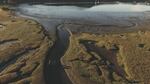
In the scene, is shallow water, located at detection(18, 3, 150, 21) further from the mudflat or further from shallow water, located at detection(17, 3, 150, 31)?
the mudflat

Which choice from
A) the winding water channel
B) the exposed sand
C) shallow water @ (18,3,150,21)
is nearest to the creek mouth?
the winding water channel

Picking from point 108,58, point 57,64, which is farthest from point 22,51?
point 108,58

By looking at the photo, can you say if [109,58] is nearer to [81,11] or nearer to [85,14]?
[85,14]

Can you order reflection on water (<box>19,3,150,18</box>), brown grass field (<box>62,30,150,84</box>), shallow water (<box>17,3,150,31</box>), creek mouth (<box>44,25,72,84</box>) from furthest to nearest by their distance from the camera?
reflection on water (<box>19,3,150,18</box>)
shallow water (<box>17,3,150,31</box>)
brown grass field (<box>62,30,150,84</box>)
creek mouth (<box>44,25,72,84</box>)

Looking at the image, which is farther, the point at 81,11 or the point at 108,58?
the point at 81,11

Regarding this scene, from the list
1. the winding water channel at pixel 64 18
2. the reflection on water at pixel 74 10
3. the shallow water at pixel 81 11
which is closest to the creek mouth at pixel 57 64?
the winding water channel at pixel 64 18
